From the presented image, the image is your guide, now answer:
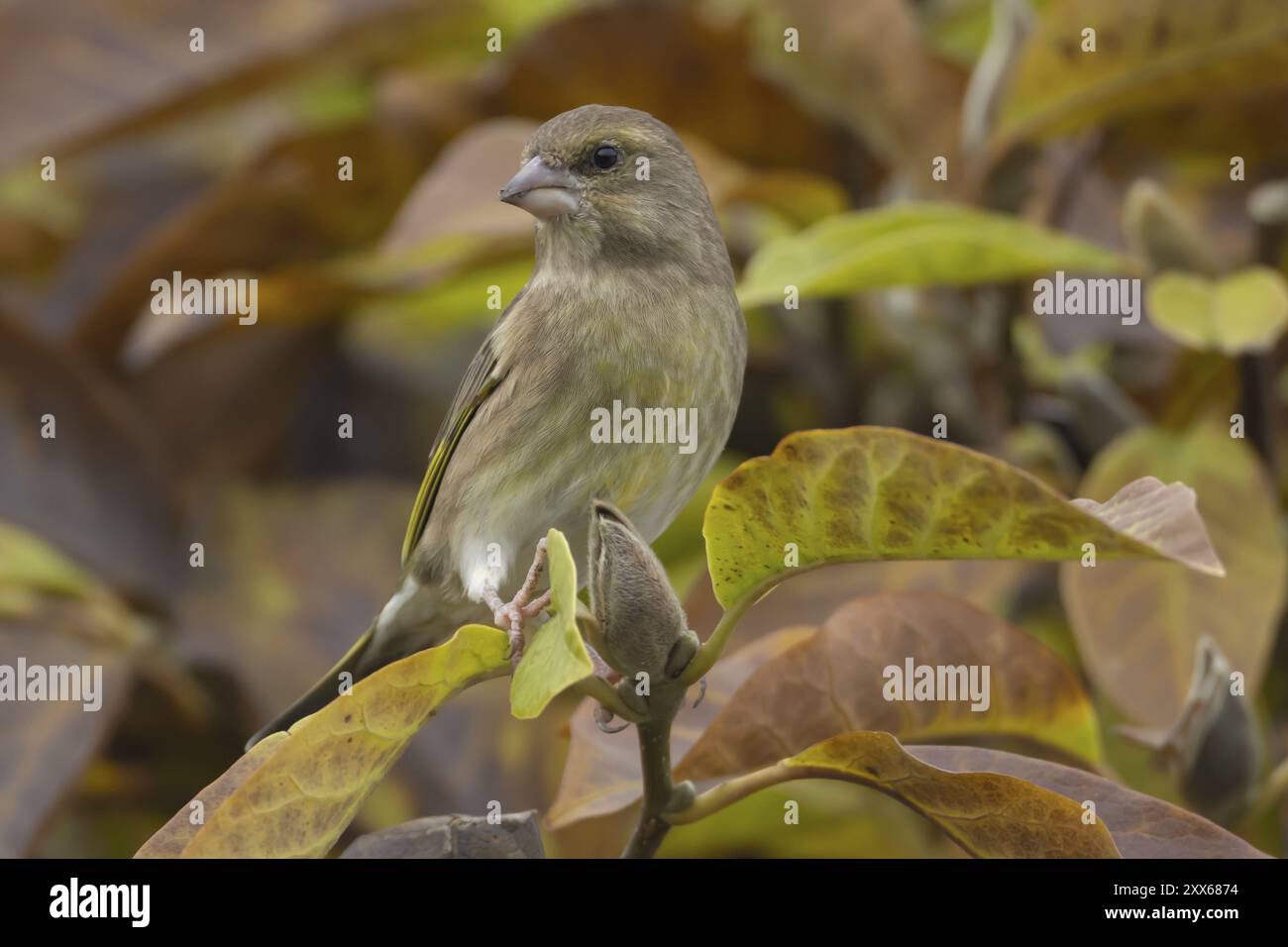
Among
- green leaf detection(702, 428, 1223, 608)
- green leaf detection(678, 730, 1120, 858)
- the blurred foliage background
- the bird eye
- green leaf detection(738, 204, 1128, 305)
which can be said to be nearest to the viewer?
green leaf detection(702, 428, 1223, 608)

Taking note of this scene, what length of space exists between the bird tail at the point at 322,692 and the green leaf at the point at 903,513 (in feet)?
1.46

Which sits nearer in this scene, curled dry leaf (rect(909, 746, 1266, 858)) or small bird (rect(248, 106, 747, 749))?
curled dry leaf (rect(909, 746, 1266, 858))

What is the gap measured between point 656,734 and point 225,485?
3.38 ft

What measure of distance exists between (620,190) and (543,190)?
0.09m

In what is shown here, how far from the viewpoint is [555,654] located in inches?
30.3

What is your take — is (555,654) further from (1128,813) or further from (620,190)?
(620,190)

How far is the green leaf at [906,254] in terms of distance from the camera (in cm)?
126

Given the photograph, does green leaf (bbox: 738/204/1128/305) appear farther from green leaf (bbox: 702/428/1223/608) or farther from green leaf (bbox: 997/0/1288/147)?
green leaf (bbox: 702/428/1223/608)

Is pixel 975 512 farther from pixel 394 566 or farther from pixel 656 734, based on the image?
pixel 394 566

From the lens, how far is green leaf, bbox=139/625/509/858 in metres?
0.81

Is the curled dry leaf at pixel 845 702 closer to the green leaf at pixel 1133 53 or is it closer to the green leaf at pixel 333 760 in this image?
the green leaf at pixel 333 760

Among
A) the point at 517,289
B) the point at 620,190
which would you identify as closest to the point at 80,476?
the point at 517,289

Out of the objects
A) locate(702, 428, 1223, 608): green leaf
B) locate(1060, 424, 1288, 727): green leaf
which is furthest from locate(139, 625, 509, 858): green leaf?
locate(1060, 424, 1288, 727): green leaf

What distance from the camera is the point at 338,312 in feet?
5.65
